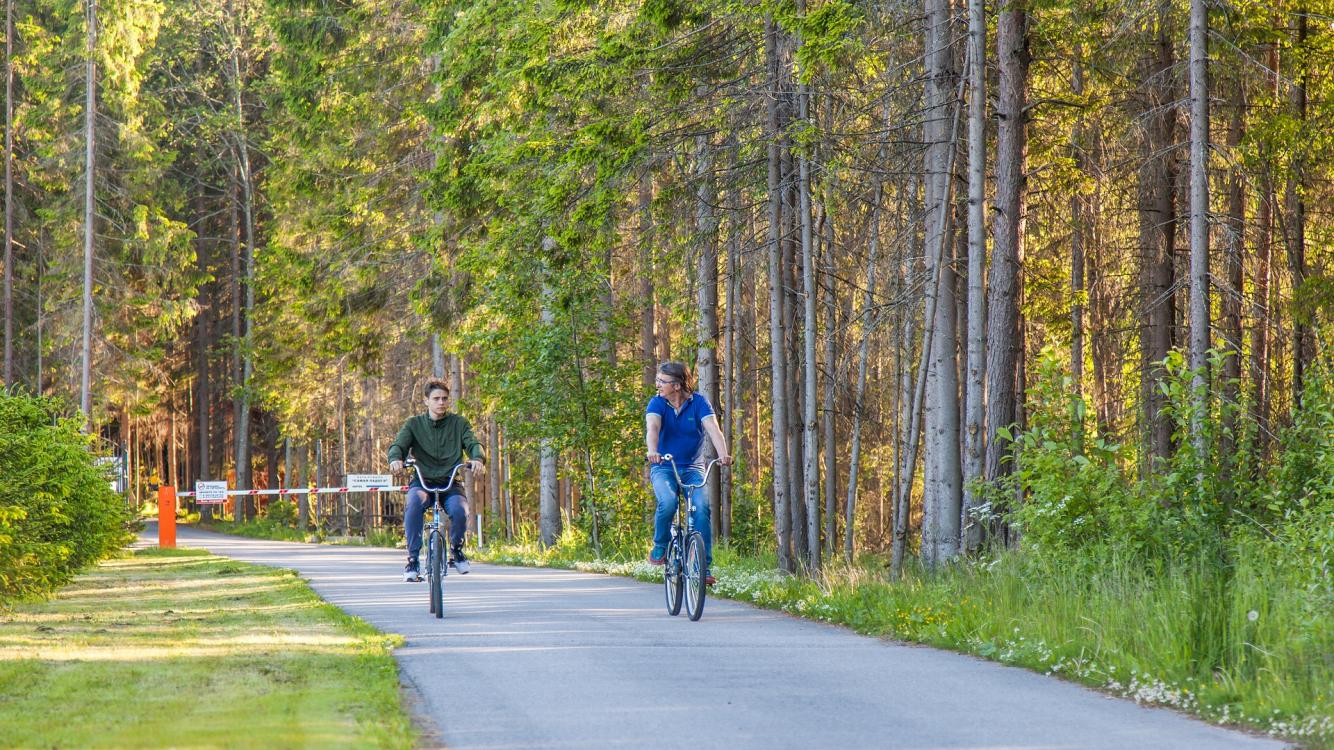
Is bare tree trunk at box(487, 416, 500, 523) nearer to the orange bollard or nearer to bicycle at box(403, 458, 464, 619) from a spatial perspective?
the orange bollard

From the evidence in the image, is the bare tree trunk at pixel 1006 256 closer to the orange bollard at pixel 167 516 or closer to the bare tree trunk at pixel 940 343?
the bare tree trunk at pixel 940 343

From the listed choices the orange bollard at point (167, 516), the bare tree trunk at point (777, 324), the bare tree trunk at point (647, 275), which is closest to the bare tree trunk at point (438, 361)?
the bare tree trunk at point (647, 275)

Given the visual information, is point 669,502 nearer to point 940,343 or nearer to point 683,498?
point 683,498

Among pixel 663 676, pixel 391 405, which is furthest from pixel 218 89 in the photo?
pixel 663 676

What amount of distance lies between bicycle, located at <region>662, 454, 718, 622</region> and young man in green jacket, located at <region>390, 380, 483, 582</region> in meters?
1.80

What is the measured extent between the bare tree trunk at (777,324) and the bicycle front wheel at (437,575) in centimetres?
506

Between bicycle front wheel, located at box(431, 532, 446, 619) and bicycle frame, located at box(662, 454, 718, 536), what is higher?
bicycle frame, located at box(662, 454, 718, 536)

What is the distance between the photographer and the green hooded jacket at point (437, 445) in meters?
12.7

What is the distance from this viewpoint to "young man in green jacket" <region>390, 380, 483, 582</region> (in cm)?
1261

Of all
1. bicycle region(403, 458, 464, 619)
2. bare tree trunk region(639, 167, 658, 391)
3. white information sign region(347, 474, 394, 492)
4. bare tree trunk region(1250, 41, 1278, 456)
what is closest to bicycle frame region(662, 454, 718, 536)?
bicycle region(403, 458, 464, 619)

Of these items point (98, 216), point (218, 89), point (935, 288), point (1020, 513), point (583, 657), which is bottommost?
point (583, 657)

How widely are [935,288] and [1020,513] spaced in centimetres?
442

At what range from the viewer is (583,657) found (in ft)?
30.2

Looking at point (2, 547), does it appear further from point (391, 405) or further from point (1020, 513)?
point (391, 405)
